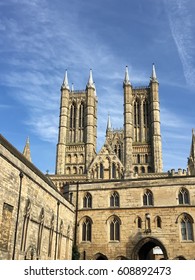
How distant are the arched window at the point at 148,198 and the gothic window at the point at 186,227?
117 inches

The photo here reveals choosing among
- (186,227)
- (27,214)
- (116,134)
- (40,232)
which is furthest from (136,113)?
(27,214)

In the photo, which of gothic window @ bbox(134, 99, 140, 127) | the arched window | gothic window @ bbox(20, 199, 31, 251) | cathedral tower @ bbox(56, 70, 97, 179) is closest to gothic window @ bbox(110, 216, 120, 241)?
the arched window

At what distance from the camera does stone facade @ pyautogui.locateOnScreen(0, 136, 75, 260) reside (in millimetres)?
16000

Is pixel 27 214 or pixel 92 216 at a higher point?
pixel 92 216

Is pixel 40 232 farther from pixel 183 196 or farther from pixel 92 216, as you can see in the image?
pixel 183 196

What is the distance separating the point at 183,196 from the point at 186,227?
255 centimetres

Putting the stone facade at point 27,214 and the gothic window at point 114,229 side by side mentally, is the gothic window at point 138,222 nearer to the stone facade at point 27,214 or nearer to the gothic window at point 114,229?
the gothic window at point 114,229

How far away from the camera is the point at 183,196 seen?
27.2m

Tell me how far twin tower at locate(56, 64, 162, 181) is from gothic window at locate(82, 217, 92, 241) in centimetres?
2954

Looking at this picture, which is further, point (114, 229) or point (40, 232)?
point (114, 229)

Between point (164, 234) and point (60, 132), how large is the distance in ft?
147

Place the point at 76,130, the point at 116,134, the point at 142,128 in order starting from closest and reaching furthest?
1. the point at 142,128
2. the point at 76,130
3. the point at 116,134

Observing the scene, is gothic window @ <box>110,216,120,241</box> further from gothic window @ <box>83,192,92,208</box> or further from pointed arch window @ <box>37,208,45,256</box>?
pointed arch window @ <box>37,208,45,256</box>
